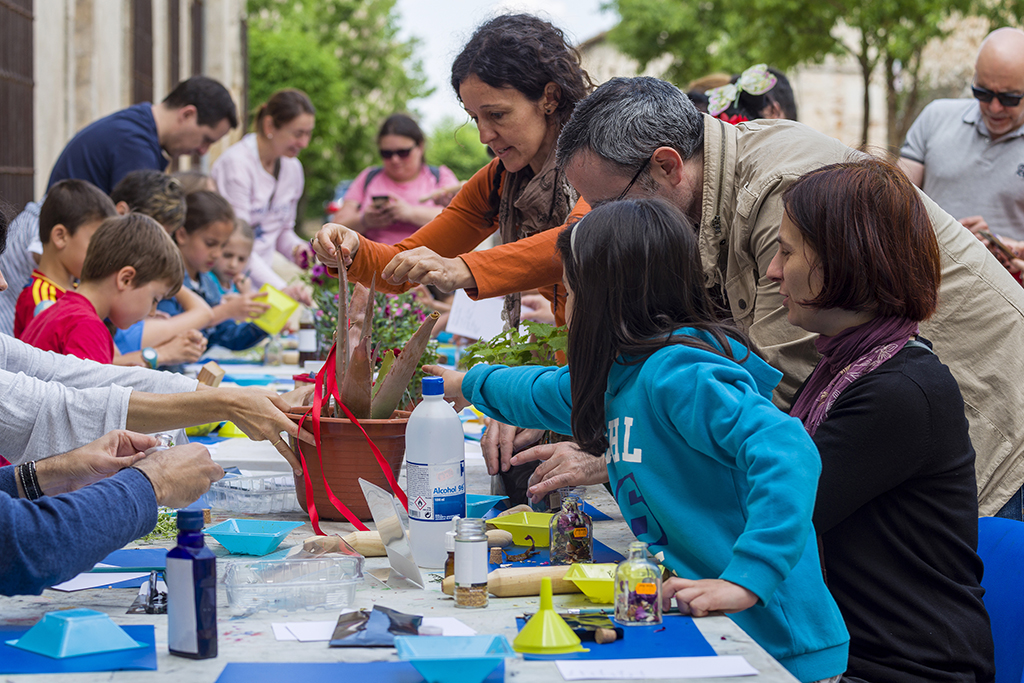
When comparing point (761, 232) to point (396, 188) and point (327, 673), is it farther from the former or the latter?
point (396, 188)

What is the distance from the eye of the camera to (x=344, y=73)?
31.8m

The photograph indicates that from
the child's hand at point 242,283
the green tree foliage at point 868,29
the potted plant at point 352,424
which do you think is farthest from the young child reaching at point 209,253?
the green tree foliage at point 868,29

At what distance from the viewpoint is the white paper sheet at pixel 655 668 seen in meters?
1.23

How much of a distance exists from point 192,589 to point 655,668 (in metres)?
0.61

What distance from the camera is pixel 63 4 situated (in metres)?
8.13

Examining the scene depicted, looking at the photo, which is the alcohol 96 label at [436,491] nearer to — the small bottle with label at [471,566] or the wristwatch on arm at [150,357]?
the small bottle with label at [471,566]

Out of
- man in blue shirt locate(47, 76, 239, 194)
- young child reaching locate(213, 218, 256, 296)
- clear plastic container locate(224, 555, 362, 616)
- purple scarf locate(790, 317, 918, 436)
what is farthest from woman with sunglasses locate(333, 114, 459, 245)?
clear plastic container locate(224, 555, 362, 616)

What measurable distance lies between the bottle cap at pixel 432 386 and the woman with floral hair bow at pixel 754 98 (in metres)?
2.36

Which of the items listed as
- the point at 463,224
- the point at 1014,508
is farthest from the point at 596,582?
the point at 463,224

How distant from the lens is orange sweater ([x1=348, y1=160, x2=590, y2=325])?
240cm

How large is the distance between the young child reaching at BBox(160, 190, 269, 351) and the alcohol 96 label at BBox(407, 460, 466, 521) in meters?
3.05

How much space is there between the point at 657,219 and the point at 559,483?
0.56m

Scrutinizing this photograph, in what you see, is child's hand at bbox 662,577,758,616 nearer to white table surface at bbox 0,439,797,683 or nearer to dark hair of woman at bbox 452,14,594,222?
white table surface at bbox 0,439,797,683

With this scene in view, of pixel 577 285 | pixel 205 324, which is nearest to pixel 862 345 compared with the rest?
pixel 577 285
